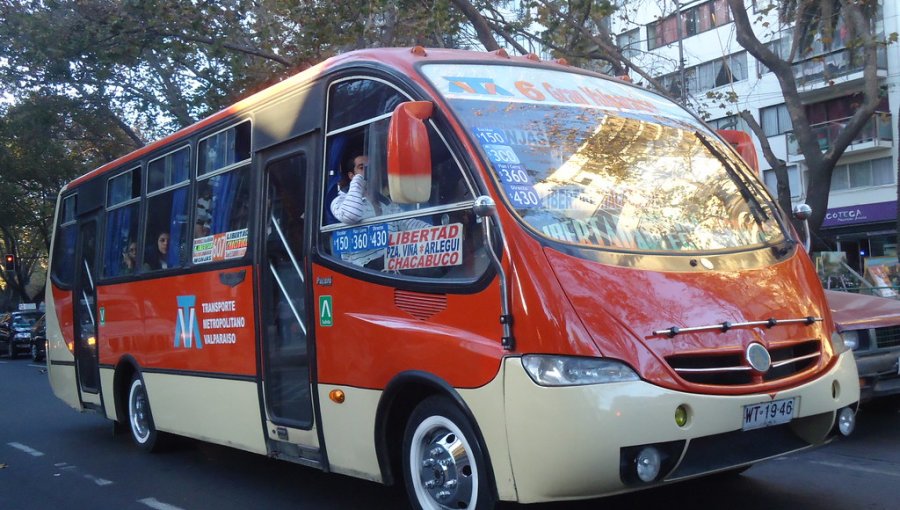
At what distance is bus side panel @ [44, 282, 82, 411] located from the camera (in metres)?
10.4

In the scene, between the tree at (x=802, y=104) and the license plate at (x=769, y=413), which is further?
the tree at (x=802, y=104)

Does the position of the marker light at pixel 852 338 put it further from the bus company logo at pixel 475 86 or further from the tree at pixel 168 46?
the tree at pixel 168 46

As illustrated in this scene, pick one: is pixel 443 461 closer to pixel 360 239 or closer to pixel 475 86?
pixel 360 239

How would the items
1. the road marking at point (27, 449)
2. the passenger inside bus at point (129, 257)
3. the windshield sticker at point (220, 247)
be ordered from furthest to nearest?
the road marking at point (27, 449) < the passenger inside bus at point (129, 257) < the windshield sticker at point (220, 247)

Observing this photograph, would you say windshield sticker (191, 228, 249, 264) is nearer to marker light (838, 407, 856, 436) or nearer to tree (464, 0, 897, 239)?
marker light (838, 407, 856, 436)

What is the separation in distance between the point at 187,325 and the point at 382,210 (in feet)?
9.90

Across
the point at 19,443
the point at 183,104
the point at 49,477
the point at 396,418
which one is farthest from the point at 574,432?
the point at 183,104

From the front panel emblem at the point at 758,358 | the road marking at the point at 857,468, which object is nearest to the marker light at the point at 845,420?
the front panel emblem at the point at 758,358

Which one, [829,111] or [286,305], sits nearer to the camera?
[286,305]

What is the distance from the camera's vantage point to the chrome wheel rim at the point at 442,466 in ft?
15.3

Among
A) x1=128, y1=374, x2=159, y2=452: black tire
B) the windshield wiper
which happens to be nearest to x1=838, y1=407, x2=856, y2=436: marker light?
the windshield wiper

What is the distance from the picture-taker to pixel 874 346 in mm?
7645

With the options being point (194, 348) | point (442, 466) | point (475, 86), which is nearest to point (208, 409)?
point (194, 348)

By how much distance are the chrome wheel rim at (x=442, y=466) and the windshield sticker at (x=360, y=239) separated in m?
1.10
